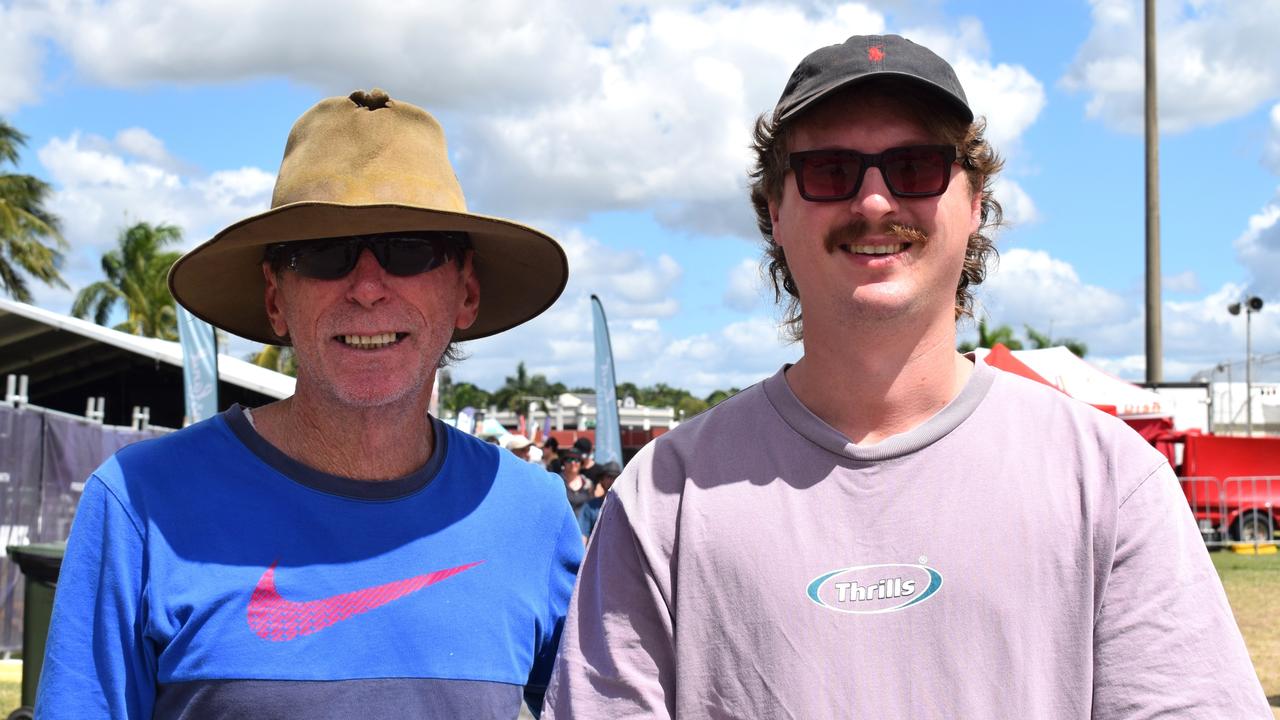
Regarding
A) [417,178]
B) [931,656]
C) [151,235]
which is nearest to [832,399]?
[931,656]

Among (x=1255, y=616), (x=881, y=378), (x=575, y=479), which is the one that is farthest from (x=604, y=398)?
(x=881, y=378)

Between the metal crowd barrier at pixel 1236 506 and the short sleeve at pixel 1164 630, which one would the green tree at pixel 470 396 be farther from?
the short sleeve at pixel 1164 630

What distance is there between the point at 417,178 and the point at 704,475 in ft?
3.20

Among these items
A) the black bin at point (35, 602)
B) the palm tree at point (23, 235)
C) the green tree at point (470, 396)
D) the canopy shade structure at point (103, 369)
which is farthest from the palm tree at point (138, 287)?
the green tree at point (470, 396)

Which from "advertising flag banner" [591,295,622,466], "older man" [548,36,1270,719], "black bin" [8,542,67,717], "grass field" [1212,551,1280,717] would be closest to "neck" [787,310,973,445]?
"older man" [548,36,1270,719]

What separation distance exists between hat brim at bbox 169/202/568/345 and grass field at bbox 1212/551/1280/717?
5.20m

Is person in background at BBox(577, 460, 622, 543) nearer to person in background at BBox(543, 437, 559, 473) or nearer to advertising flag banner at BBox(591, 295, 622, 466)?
person in background at BBox(543, 437, 559, 473)

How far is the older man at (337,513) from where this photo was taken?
2.21 meters

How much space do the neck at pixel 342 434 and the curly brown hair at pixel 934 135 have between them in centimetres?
84

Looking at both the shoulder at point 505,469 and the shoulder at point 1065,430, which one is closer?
the shoulder at point 1065,430

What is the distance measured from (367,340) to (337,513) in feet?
1.20

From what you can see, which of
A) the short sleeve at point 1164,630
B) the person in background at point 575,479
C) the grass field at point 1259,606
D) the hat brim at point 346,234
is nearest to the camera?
the short sleeve at point 1164,630

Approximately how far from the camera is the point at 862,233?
6.75 feet

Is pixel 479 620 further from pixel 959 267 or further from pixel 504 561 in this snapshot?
pixel 959 267
